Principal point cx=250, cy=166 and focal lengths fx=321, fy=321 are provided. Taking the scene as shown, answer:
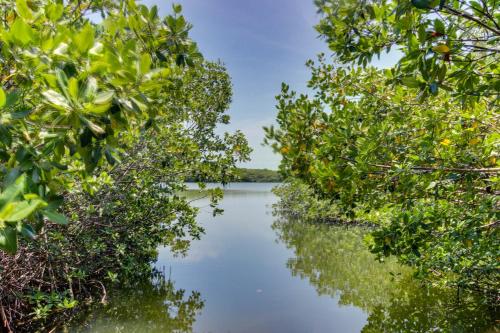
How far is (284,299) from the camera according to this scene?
784 centimetres

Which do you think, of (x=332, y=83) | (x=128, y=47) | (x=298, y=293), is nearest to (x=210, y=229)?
(x=298, y=293)

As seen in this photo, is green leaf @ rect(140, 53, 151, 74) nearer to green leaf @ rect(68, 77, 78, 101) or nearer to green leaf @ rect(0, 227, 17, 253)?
green leaf @ rect(68, 77, 78, 101)

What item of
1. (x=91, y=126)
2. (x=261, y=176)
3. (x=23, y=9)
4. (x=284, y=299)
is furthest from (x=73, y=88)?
(x=261, y=176)

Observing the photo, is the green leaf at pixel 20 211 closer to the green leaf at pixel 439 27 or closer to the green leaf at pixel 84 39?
the green leaf at pixel 84 39

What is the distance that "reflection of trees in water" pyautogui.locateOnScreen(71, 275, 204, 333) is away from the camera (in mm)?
6131

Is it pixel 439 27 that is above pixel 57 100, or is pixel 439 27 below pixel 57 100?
above

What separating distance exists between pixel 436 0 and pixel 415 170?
1590 mm

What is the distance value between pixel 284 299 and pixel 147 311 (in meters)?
3.19

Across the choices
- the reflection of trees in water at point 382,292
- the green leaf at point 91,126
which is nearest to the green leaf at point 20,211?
the green leaf at point 91,126

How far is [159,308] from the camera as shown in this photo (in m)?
7.20

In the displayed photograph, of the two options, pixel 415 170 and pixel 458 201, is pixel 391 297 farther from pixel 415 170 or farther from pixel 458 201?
pixel 415 170

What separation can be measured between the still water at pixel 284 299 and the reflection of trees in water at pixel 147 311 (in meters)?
0.02

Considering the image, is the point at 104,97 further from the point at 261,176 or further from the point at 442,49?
the point at 261,176

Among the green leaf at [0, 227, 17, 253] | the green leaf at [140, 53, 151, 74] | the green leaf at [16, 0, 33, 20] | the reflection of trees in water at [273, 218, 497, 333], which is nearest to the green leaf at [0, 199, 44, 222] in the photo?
the green leaf at [0, 227, 17, 253]
